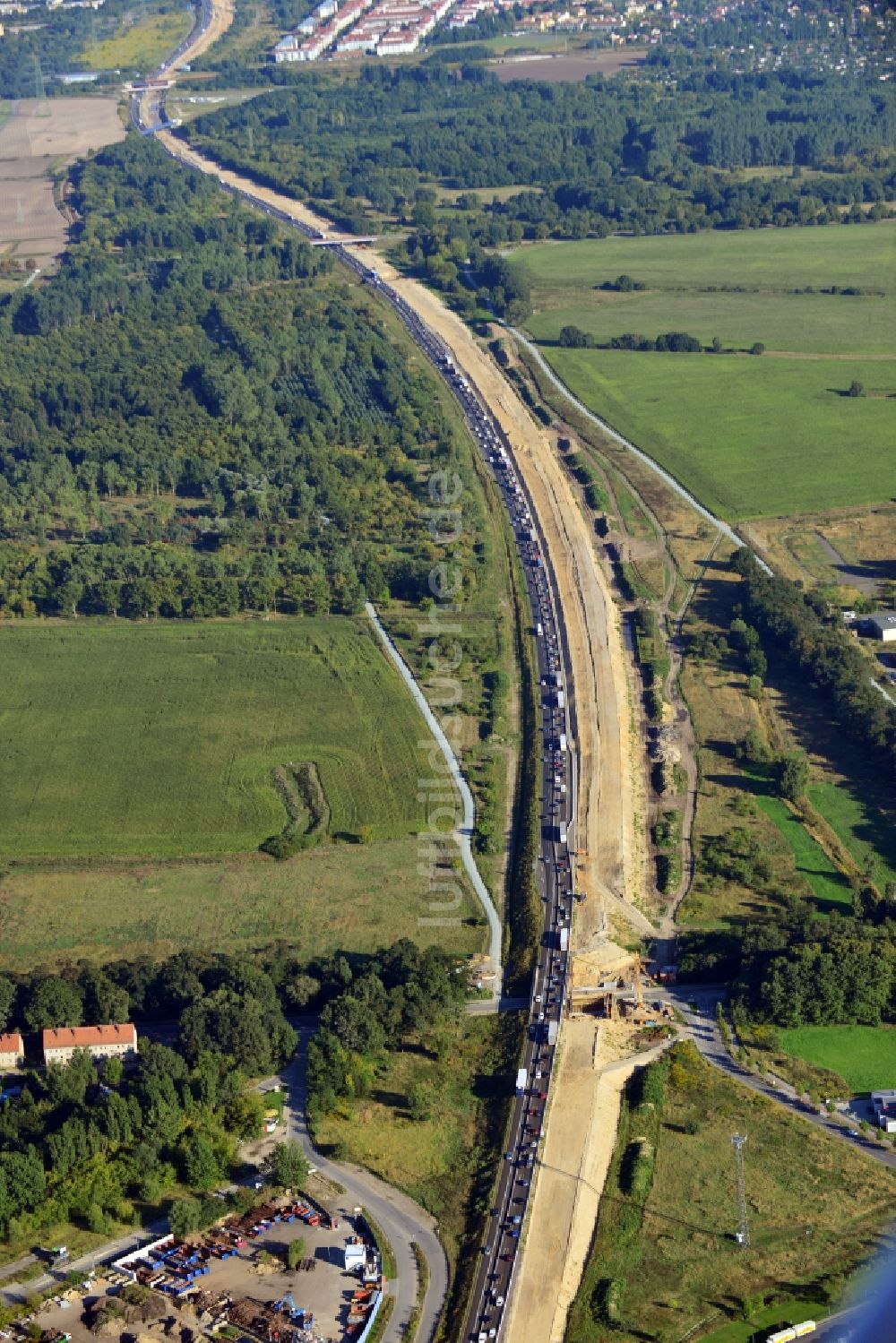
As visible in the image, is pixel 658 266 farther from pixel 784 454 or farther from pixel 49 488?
pixel 49 488

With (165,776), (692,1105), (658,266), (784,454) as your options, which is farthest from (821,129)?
(692,1105)

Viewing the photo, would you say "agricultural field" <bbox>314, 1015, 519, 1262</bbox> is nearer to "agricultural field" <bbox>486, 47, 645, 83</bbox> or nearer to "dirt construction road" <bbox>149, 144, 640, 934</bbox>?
"dirt construction road" <bbox>149, 144, 640, 934</bbox>

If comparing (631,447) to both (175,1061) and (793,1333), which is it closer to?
(175,1061)

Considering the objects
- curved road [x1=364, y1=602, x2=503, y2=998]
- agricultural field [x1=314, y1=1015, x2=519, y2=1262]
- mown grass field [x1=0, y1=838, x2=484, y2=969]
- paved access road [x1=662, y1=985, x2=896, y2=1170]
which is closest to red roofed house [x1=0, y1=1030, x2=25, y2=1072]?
mown grass field [x1=0, y1=838, x2=484, y2=969]

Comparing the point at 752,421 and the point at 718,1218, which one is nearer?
the point at 718,1218

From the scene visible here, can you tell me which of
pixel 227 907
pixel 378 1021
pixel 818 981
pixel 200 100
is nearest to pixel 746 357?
pixel 227 907

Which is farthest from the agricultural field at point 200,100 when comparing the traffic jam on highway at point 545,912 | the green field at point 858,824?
the green field at point 858,824
